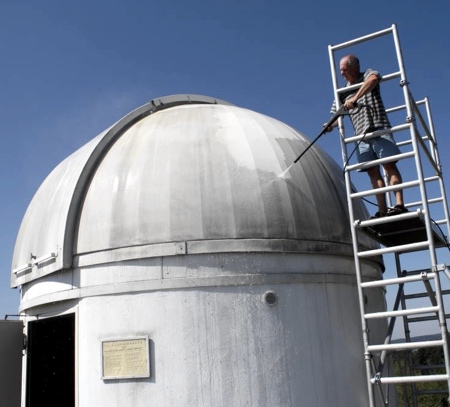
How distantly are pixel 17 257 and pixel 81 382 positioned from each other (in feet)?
10.2

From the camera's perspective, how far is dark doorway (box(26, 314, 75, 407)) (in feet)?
30.0

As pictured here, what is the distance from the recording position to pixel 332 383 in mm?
7438

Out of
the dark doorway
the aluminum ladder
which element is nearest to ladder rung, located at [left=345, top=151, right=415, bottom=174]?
the aluminum ladder

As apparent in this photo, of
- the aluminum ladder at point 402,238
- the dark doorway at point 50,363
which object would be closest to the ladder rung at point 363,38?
the aluminum ladder at point 402,238

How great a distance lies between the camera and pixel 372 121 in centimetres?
688

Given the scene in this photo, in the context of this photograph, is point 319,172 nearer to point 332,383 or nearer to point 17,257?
point 332,383

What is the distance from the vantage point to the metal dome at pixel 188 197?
751 centimetres

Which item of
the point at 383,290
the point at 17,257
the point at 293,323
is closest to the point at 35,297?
the point at 17,257

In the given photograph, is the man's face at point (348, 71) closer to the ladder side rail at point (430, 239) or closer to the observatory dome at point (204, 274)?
the ladder side rail at point (430, 239)

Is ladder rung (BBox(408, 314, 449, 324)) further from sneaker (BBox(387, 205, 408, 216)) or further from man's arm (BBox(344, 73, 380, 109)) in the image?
man's arm (BBox(344, 73, 380, 109))

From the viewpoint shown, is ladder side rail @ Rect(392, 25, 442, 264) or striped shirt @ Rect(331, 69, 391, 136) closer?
ladder side rail @ Rect(392, 25, 442, 264)

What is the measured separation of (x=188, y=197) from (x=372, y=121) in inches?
106

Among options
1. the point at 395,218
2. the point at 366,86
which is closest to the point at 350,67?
the point at 366,86

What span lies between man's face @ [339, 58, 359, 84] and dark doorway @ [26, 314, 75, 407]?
19.0ft
